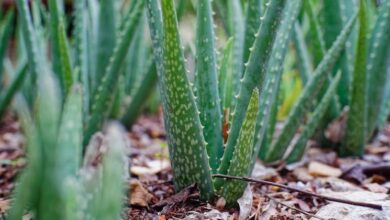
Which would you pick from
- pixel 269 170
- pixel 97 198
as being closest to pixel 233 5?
pixel 269 170

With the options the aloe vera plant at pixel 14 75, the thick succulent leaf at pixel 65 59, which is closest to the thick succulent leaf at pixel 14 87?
the aloe vera plant at pixel 14 75

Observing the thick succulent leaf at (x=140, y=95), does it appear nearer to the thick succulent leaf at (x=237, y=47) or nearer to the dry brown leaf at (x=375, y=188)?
the thick succulent leaf at (x=237, y=47)

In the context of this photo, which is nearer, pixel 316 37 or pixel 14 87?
pixel 316 37

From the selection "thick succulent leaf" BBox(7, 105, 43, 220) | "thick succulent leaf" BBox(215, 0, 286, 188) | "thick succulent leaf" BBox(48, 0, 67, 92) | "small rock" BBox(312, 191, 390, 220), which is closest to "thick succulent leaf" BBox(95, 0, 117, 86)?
"thick succulent leaf" BBox(48, 0, 67, 92)

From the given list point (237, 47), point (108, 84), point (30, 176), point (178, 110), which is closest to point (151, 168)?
point (108, 84)

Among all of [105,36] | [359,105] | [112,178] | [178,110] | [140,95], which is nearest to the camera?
[112,178]

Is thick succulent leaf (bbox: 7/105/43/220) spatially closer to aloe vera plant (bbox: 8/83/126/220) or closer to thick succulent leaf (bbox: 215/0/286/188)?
aloe vera plant (bbox: 8/83/126/220)

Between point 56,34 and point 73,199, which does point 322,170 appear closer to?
point 56,34
